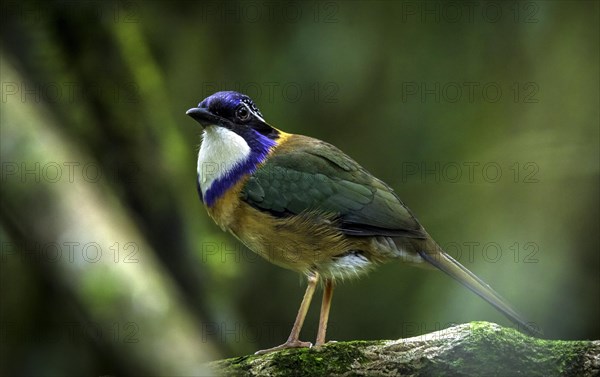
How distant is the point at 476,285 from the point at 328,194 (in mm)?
1085

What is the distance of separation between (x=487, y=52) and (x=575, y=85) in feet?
2.98

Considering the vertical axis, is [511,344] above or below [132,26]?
below

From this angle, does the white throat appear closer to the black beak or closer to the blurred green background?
the black beak

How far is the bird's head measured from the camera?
19.0 feet

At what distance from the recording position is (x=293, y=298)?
868 cm


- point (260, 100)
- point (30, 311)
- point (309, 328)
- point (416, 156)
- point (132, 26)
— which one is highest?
point (132, 26)

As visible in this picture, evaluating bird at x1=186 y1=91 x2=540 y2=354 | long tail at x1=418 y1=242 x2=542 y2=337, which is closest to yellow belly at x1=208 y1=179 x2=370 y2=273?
bird at x1=186 y1=91 x2=540 y2=354

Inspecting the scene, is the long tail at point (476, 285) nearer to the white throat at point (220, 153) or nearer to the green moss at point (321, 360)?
the green moss at point (321, 360)

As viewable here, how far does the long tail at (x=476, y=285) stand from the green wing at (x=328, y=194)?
166 millimetres

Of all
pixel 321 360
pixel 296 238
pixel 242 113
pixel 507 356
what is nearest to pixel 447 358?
pixel 507 356

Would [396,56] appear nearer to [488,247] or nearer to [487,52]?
[487,52]

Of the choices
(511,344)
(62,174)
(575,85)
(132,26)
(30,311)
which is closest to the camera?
(511,344)

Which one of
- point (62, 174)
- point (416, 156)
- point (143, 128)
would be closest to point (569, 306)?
point (416, 156)

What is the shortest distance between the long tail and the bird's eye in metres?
1.44
